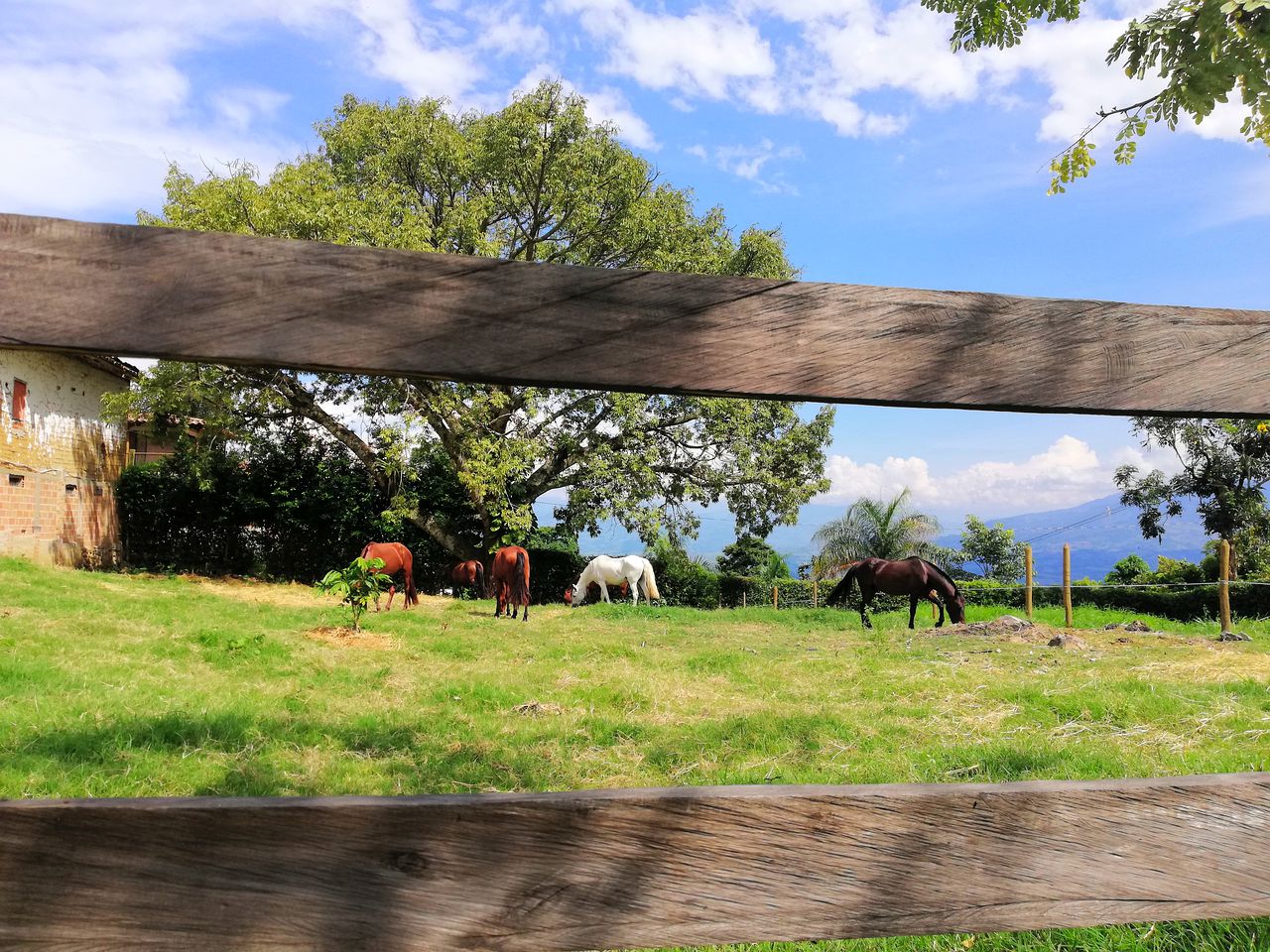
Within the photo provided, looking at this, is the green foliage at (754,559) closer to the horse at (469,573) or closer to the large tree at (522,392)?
the large tree at (522,392)

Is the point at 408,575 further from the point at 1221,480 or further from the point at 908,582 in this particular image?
the point at 1221,480

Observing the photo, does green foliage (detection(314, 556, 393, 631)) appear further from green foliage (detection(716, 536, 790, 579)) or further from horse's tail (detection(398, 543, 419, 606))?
green foliage (detection(716, 536, 790, 579))

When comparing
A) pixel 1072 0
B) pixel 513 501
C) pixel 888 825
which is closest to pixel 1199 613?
pixel 513 501

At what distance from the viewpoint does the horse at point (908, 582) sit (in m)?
14.6

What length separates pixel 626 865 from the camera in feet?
4.17

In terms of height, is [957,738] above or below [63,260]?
below

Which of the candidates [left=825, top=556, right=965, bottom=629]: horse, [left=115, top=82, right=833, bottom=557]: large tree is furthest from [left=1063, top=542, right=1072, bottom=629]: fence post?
[left=115, top=82, right=833, bottom=557]: large tree

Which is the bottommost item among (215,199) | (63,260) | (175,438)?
(63,260)

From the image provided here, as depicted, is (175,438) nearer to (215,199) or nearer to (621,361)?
(215,199)

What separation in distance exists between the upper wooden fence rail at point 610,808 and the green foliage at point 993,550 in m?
32.5

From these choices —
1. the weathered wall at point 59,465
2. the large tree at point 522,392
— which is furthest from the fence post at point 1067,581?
the weathered wall at point 59,465

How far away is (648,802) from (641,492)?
21085 mm

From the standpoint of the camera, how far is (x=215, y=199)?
60.8 feet

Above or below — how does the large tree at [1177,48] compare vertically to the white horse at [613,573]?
above
